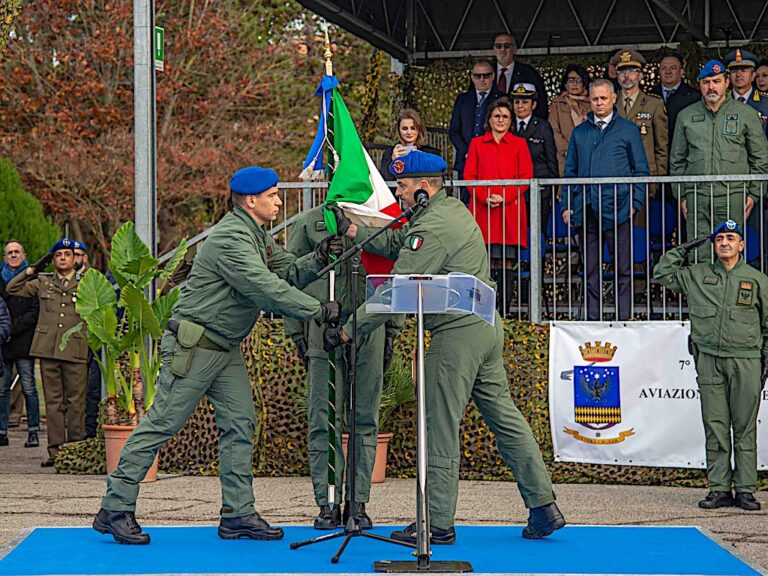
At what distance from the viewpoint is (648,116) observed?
42.1 feet

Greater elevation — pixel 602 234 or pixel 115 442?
pixel 602 234

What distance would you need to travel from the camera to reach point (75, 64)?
1091 inches

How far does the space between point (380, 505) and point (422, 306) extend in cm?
314

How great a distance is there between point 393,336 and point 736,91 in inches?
201

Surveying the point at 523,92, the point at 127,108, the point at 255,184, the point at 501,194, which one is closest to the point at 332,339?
the point at 255,184

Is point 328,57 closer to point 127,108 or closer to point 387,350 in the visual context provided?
point 387,350

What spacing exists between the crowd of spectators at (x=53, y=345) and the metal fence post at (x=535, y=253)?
410 centimetres

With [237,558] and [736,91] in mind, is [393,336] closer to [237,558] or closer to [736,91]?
[237,558]

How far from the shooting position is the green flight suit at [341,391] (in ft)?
28.9

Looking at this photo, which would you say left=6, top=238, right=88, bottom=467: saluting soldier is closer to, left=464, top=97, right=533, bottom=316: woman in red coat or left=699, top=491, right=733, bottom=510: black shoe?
left=464, top=97, right=533, bottom=316: woman in red coat

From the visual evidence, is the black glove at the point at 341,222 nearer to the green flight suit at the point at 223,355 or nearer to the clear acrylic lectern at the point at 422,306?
the green flight suit at the point at 223,355

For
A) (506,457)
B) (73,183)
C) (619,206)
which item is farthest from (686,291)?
(73,183)

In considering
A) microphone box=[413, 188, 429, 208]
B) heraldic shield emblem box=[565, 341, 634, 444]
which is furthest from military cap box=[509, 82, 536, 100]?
microphone box=[413, 188, 429, 208]

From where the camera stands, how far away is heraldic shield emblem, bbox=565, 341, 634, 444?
11344 millimetres
